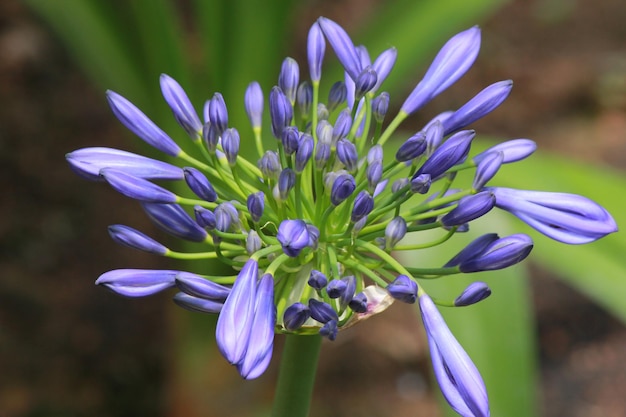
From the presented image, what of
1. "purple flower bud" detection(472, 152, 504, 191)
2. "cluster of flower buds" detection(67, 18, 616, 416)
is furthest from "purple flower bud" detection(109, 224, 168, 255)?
"purple flower bud" detection(472, 152, 504, 191)

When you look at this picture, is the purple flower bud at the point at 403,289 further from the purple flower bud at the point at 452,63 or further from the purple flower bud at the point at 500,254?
the purple flower bud at the point at 452,63

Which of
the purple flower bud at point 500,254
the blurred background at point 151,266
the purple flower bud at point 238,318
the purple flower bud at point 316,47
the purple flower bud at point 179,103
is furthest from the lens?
the blurred background at point 151,266

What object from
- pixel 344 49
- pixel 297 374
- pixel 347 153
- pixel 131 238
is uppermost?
pixel 344 49

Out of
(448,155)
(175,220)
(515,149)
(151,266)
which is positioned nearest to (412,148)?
(448,155)

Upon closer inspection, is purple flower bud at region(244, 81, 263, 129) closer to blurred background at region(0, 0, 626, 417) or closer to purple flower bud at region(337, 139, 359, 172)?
purple flower bud at region(337, 139, 359, 172)

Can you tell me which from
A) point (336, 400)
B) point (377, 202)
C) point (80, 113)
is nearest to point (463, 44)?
point (377, 202)

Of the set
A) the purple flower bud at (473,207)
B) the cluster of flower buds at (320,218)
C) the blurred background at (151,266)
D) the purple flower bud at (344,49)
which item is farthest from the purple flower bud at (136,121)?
the blurred background at (151,266)

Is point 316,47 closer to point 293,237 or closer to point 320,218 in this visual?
point 320,218
